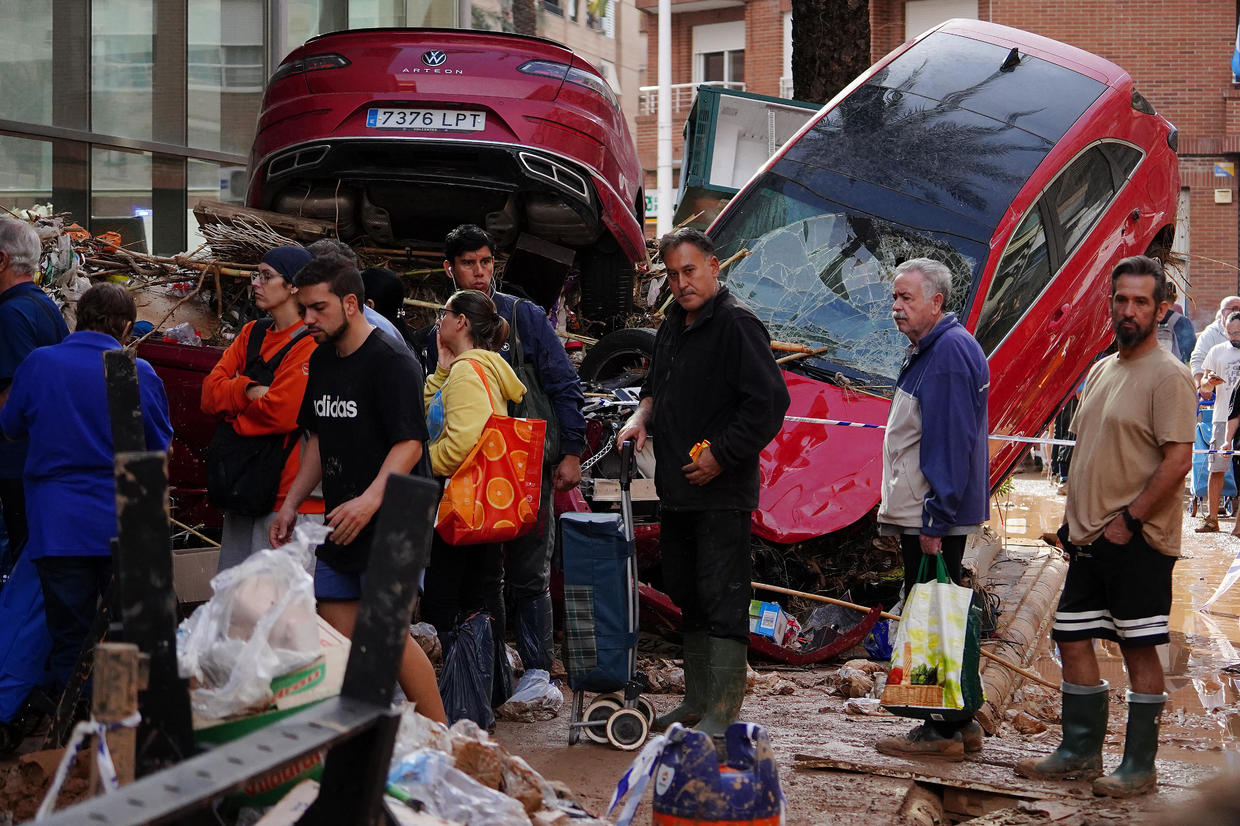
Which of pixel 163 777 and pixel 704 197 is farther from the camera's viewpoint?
pixel 704 197

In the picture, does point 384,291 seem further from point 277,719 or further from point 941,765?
point 277,719

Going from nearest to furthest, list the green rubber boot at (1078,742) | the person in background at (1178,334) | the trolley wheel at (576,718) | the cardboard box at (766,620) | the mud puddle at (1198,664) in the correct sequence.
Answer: the green rubber boot at (1078,742)
the trolley wheel at (576,718)
the mud puddle at (1198,664)
the cardboard box at (766,620)
the person in background at (1178,334)

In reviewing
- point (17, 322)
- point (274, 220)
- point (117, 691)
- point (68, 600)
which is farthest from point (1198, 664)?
point (117, 691)

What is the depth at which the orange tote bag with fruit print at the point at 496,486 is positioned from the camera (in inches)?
219

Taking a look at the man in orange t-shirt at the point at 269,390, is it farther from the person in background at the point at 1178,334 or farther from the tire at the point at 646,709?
the person in background at the point at 1178,334

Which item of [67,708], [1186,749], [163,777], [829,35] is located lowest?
[1186,749]

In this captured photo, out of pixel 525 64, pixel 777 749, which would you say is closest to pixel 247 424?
pixel 777 749

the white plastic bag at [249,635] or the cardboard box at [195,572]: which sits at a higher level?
the white plastic bag at [249,635]

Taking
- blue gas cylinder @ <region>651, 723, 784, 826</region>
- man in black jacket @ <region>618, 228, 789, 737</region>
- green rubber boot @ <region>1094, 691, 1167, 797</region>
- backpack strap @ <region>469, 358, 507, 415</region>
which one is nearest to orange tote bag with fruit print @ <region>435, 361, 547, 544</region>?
backpack strap @ <region>469, 358, 507, 415</region>

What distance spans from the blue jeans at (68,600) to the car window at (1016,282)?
4.85 metres

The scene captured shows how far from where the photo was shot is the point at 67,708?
14.7ft

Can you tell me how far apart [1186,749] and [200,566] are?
4.15 metres

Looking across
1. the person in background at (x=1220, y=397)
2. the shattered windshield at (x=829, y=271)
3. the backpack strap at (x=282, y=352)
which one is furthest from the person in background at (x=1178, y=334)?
the backpack strap at (x=282, y=352)

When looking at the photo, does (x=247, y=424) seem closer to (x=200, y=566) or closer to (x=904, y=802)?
(x=200, y=566)
